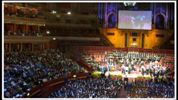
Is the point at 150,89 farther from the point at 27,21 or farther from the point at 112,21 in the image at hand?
the point at 27,21

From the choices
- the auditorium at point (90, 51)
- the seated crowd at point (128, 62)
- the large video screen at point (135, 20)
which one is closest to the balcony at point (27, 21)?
the auditorium at point (90, 51)

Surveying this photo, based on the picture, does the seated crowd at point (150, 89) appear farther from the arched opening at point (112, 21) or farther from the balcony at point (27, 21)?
the balcony at point (27, 21)

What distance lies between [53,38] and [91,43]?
47 centimetres

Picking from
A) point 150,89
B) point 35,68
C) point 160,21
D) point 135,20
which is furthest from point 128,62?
point 35,68

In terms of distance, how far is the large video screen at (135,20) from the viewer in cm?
568

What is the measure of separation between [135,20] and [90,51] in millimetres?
677

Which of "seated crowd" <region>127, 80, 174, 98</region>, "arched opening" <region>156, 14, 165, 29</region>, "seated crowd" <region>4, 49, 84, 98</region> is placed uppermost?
"arched opening" <region>156, 14, 165, 29</region>

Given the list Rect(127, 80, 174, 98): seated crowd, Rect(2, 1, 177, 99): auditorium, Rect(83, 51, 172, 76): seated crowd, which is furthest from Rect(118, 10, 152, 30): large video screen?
Rect(127, 80, 174, 98): seated crowd

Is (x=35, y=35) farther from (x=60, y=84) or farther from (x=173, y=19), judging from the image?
(x=173, y=19)

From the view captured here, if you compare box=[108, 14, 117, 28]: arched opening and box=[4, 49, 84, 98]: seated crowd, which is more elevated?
box=[108, 14, 117, 28]: arched opening

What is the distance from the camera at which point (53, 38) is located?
5.77 metres

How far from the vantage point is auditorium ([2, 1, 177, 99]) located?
18.5 feet

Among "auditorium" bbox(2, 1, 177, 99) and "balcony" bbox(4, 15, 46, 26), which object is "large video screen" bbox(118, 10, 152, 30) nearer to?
"auditorium" bbox(2, 1, 177, 99)

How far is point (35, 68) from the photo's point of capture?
5750 millimetres
